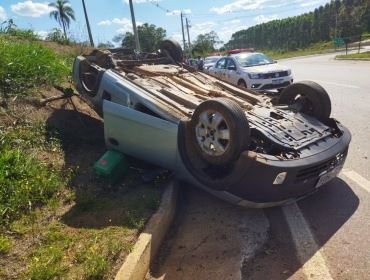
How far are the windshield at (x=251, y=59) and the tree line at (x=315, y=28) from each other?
3749 centimetres

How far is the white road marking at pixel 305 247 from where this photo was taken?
10.8ft

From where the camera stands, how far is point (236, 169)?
393cm

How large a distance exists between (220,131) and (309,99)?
5.64 ft

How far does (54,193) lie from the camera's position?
4699 millimetres

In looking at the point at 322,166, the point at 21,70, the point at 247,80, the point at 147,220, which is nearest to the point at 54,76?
the point at 21,70

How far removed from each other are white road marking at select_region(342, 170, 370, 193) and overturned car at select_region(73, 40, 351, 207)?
482 mm

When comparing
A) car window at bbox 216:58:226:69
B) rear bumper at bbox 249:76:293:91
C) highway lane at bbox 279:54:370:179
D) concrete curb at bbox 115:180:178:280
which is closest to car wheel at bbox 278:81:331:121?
highway lane at bbox 279:54:370:179

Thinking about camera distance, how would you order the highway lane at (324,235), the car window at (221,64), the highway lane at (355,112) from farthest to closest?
the car window at (221,64) < the highway lane at (355,112) < the highway lane at (324,235)

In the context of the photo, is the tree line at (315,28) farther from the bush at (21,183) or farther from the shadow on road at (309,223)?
the bush at (21,183)

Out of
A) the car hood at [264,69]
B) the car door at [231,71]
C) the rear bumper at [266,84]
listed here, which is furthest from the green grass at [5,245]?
the car door at [231,71]

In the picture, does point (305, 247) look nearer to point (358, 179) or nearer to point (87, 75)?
point (358, 179)

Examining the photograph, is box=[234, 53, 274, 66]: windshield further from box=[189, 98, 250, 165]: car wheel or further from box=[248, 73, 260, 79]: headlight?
box=[189, 98, 250, 165]: car wheel

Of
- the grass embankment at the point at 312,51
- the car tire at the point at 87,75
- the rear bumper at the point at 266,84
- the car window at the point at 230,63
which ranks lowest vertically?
the grass embankment at the point at 312,51

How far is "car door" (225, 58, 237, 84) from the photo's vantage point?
13089mm
